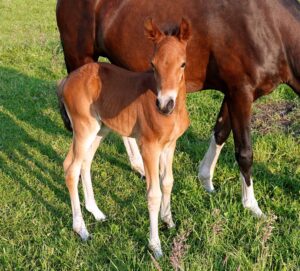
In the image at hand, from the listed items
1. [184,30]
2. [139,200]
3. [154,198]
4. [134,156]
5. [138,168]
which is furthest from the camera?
[134,156]

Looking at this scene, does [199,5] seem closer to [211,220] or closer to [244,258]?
[211,220]

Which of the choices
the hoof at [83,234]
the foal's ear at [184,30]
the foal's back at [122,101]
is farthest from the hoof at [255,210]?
the foal's ear at [184,30]

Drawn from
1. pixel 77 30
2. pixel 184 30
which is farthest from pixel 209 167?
pixel 77 30

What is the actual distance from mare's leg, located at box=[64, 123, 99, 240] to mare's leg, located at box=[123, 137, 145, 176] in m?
1.10

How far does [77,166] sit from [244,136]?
1.38 meters

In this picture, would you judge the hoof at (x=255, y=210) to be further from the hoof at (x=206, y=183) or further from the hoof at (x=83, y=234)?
the hoof at (x=83, y=234)

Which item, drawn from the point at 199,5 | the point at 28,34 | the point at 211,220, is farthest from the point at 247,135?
the point at 28,34

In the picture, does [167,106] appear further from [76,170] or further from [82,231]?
[82,231]

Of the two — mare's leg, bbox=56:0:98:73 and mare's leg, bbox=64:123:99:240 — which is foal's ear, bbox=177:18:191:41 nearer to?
mare's leg, bbox=64:123:99:240

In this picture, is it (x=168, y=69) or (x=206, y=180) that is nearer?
(x=168, y=69)

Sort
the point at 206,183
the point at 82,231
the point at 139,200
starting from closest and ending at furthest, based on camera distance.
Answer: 1. the point at 82,231
2. the point at 139,200
3. the point at 206,183

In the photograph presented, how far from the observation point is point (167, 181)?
3684mm

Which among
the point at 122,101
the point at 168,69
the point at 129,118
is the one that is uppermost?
the point at 168,69

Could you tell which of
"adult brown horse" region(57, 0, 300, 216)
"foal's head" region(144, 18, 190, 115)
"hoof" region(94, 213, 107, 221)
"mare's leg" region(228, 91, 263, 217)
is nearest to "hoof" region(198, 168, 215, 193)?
"adult brown horse" region(57, 0, 300, 216)
